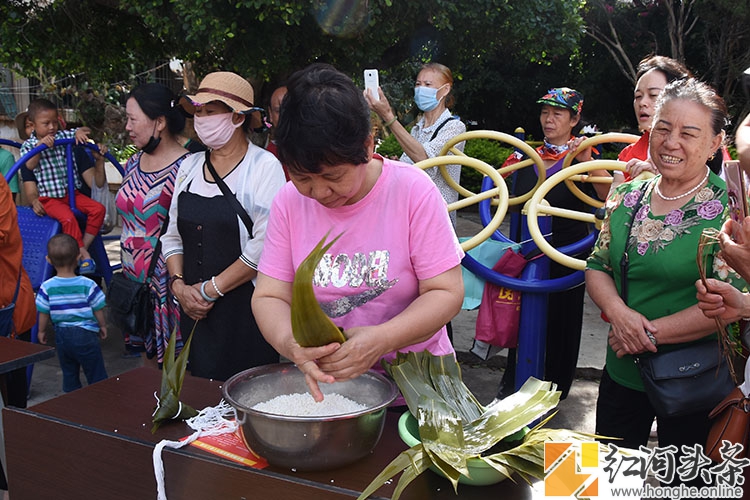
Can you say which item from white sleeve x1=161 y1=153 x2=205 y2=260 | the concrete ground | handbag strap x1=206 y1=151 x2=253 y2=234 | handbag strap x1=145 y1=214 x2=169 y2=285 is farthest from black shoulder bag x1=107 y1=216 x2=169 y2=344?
the concrete ground

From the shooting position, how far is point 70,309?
3.70 meters

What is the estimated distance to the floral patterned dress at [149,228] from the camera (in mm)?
3080

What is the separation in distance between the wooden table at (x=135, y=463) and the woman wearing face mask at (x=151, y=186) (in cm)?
111

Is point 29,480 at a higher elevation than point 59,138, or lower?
lower

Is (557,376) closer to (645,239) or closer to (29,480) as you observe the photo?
(645,239)

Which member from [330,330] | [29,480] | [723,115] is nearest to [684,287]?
[723,115]

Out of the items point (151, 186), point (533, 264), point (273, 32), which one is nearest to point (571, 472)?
point (533, 264)

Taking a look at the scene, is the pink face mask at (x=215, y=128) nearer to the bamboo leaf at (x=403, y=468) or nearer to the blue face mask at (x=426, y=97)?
the blue face mask at (x=426, y=97)

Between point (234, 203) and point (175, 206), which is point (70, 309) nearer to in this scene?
point (175, 206)

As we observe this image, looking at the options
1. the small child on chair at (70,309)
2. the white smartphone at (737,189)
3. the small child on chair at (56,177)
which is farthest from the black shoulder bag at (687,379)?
the small child on chair at (56,177)

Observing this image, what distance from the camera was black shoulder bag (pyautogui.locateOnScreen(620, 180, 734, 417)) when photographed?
1.93 meters

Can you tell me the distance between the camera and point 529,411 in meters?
1.41

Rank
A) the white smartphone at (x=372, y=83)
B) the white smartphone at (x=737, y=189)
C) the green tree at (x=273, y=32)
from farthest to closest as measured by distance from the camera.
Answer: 1. the green tree at (x=273, y=32)
2. the white smartphone at (x=372, y=83)
3. the white smartphone at (x=737, y=189)

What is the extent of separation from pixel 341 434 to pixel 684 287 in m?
1.24
